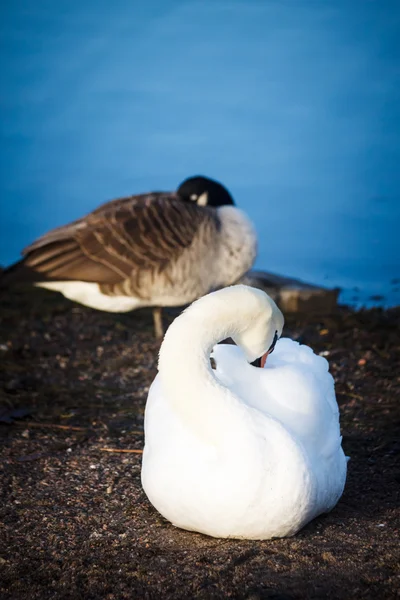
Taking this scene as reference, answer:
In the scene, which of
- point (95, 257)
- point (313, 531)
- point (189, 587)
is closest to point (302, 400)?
point (313, 531)

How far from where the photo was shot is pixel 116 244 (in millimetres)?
7398

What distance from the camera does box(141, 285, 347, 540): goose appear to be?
2996mm

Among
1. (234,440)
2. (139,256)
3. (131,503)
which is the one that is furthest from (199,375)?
(139,256)

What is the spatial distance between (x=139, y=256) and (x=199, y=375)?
443 cm

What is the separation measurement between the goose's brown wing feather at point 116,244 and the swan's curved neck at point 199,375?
4.34 metres

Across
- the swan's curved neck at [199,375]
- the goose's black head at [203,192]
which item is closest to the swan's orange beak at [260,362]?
the swan's curved neck at [199,375]

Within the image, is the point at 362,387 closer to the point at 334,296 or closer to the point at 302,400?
the point at 302,400

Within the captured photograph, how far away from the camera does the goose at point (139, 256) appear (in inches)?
289

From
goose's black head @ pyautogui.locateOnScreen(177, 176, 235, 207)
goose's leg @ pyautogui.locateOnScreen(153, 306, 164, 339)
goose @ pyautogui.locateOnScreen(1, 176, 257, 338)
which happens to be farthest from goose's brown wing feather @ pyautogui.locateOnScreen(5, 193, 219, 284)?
goose's leg @ pyautogui.locateOnScreen(153, 306, 164, 339)

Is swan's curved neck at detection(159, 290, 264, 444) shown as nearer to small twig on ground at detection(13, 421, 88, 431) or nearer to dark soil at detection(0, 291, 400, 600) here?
dark soil at detection(0, 291, 400, 600)

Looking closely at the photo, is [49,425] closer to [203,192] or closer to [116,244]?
[116,244]

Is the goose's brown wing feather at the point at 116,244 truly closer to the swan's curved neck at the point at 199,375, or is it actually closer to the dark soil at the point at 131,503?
the dark soil at the point at 131,503

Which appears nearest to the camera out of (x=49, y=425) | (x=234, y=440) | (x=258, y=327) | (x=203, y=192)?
(x=234, y=440)

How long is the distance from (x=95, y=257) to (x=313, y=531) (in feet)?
14.9
